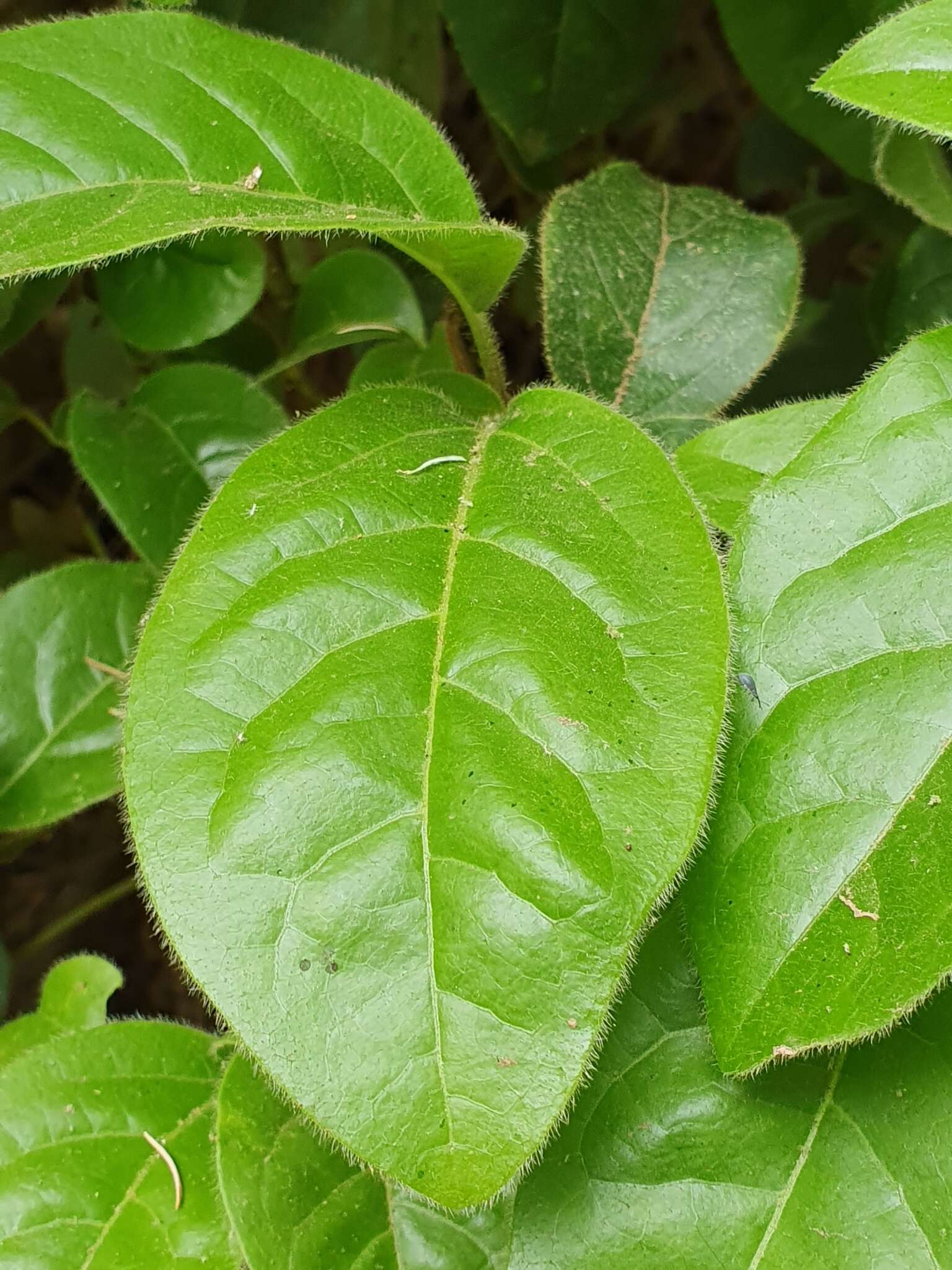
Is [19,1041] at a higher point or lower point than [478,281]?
lower

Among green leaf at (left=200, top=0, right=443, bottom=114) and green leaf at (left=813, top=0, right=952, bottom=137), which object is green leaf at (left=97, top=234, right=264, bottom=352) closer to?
green leaf at (left=200, top=0, right=443, bottom=114)

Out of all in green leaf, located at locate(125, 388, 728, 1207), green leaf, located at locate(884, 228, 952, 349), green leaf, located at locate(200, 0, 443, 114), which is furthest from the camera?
green leaf, located at locate(200, 0, 443, 114)

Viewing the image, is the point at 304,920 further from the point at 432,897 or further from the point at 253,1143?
the point at 253,1143

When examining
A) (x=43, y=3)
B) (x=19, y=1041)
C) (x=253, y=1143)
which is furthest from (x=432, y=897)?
(x=43, y=3)

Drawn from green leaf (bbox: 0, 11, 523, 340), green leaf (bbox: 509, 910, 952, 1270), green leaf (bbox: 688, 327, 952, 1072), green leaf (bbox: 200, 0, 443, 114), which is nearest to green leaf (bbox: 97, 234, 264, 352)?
green leaf (bbox: 0, 11, 523, 340)

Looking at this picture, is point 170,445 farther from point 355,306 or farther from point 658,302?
point 658,302
